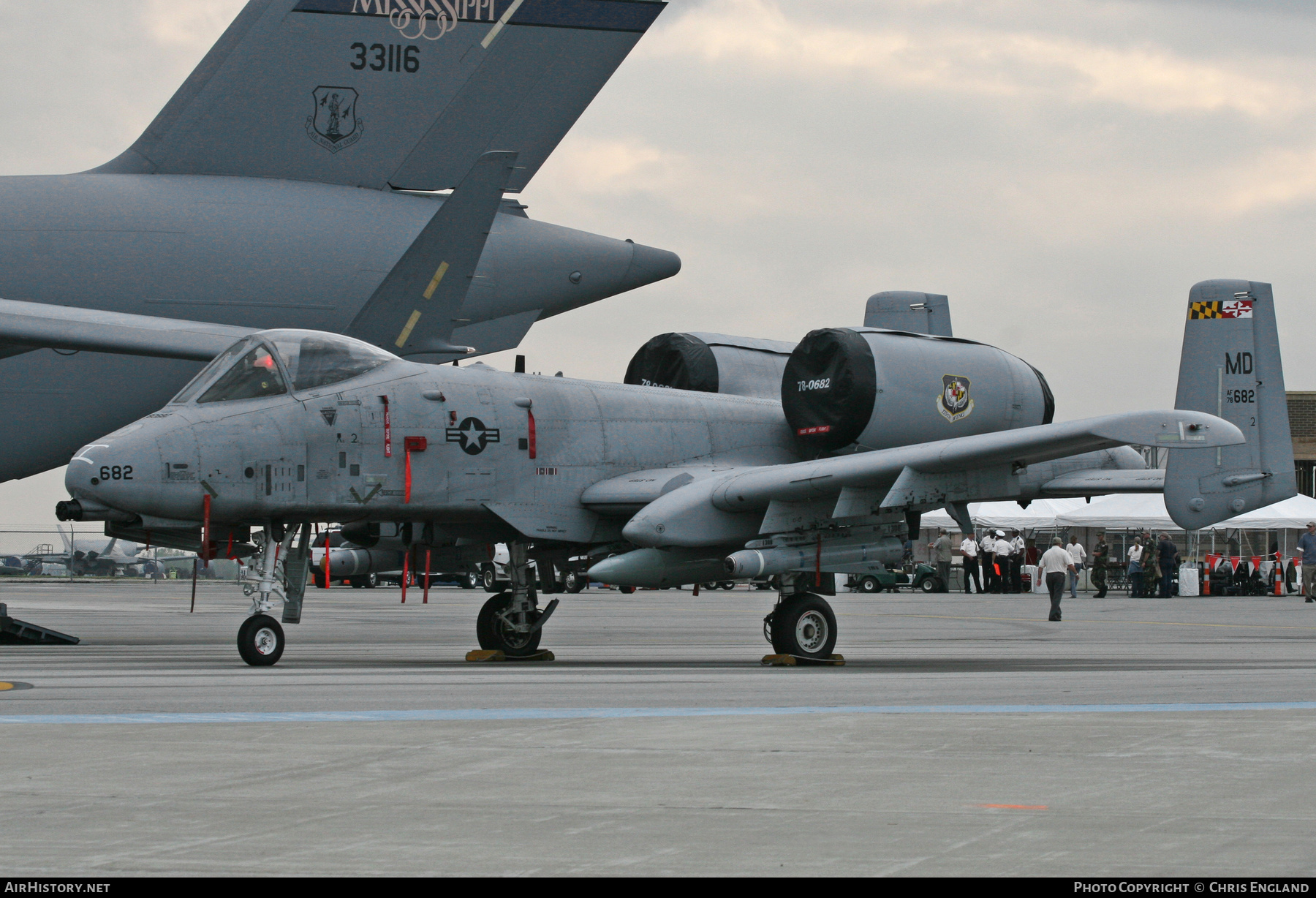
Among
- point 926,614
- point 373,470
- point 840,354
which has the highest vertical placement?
point 840,354

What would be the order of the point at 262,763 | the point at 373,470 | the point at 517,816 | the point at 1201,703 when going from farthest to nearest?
the point at 373,470, the point at 1201,703, the point at 262,763, the point at 517,816

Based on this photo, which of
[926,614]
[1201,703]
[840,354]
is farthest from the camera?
[926,614]

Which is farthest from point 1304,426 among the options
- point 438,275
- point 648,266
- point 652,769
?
point 652,769

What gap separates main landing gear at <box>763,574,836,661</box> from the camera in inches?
547

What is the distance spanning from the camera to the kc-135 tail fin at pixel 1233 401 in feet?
51.2

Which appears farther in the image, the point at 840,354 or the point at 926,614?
the point at 926,614

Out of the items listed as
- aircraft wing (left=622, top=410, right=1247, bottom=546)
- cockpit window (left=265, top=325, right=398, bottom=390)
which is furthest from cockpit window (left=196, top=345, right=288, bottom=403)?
aircraft wing (left=622, top=410, right=1247, bottom=546)

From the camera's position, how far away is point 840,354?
14.9 meters

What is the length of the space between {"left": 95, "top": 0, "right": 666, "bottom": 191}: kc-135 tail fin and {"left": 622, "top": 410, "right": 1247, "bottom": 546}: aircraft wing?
7592mm

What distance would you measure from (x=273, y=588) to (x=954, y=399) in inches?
279

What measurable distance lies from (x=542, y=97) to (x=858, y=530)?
27.9 ft
